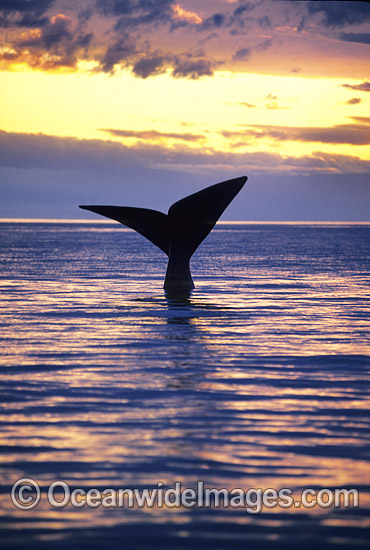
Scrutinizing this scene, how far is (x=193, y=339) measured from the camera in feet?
53.4

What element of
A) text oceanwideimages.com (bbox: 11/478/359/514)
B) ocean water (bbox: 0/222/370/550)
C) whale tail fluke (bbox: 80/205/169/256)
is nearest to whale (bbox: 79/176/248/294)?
whale tail fluke (bbox: 80/205/169/256)

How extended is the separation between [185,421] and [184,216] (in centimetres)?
1517

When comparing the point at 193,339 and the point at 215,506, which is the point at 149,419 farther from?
the point at 193,339

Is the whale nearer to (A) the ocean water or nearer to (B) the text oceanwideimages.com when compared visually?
(A) the ocean water

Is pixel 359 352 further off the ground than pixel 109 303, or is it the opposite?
pixel 109 303

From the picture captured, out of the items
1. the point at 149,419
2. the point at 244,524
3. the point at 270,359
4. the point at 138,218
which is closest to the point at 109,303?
the point at 138,218

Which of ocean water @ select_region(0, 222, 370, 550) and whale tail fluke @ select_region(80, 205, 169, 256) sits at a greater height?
whale tail fluke @ select_region(80, 205, 169, 256)

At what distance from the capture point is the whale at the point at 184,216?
78.8ft

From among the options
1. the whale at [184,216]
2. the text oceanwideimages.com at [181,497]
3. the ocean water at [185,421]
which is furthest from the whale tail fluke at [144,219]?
the text oceanwideimages.com at [181,497]

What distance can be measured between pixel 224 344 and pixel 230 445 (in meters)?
7.12

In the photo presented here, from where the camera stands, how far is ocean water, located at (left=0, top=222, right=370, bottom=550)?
6.50 m

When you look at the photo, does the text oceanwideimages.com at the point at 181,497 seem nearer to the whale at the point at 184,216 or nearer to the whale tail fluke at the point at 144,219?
the whale at the point at 184,216

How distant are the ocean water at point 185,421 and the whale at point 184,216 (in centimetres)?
432

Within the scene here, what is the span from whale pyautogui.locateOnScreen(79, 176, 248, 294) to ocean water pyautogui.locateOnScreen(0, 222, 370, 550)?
170 inches
